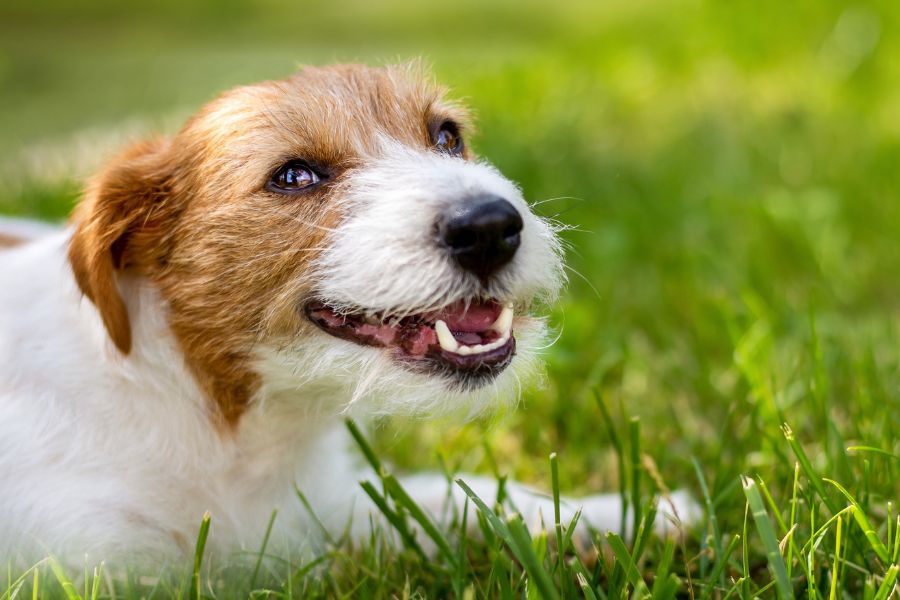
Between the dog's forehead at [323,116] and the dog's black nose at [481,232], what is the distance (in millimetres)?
534

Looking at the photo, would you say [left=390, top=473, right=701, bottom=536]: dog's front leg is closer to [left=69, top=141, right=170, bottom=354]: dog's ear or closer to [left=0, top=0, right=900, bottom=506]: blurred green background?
[left=0, top=0, right=900, bottom=506]: blurred green background

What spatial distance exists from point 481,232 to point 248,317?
0.72 meters

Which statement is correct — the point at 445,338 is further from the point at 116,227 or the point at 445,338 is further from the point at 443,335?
the point at 116,227

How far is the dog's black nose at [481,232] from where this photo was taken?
98.1 inches

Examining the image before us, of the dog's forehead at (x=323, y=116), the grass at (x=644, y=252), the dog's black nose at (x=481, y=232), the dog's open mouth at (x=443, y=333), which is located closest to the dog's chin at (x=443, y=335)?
the dog's open mouth at (x=443, y=333)

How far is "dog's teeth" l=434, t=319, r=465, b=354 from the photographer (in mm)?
2684

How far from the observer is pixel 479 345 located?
273 cm

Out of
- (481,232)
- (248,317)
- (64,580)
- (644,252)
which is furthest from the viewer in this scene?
(644,252)

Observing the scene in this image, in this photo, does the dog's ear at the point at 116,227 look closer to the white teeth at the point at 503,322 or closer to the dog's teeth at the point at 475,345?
the dog's teeth at the point at 475,345

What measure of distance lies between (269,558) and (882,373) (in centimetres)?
225

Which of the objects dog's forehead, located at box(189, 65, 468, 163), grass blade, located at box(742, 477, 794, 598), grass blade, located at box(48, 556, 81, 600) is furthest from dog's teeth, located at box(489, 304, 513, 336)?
grass blade, located at box(48, 556, 81, 600)

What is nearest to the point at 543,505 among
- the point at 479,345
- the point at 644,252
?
the point at 479,345

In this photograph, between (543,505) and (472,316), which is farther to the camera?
(543,505)

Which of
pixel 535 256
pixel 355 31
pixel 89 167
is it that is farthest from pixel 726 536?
pixel 355 31
